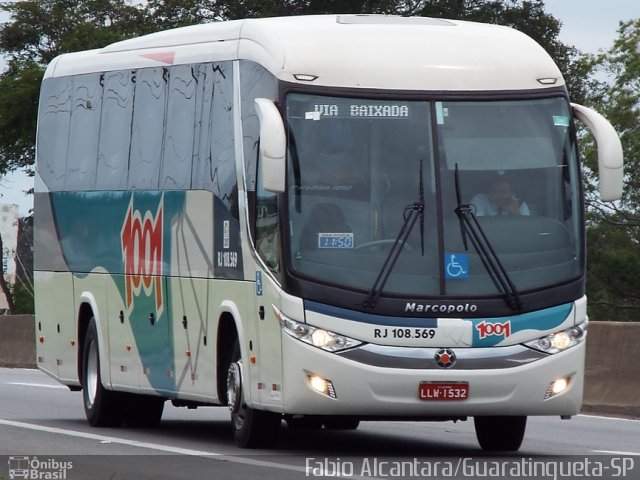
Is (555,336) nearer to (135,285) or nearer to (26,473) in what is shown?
(26,473)

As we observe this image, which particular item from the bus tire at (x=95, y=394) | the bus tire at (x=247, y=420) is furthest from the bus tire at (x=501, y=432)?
the bus tire at (x=95, y=394)

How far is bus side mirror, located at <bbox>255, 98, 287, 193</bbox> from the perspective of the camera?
44.1 ft

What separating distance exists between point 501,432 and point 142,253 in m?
4.11

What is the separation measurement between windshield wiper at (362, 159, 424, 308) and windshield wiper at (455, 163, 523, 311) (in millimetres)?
286

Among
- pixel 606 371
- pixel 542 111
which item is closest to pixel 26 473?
pixel 542 111

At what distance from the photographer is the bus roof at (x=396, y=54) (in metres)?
14.1

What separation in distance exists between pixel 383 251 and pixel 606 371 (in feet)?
24.5

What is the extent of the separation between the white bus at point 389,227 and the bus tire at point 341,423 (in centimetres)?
16

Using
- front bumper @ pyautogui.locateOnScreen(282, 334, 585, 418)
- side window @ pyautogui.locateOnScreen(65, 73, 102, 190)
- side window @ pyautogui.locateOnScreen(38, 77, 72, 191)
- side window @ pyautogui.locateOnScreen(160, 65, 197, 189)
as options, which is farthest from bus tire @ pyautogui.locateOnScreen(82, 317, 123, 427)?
front bumper @ pyautogui.locateOnScreen(282, 334, 585, 418)

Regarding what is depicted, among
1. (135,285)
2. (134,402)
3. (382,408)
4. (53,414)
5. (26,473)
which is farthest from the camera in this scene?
(53,414)

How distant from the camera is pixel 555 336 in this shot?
13750mm

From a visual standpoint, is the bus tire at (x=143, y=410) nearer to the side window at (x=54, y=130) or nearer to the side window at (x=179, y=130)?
the side window at (x=54, y=130)

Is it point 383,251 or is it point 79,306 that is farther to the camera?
point 79,306

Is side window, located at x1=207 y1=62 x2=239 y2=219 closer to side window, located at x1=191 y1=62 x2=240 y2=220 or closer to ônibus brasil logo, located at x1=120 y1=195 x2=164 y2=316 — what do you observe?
side window, located at x1=191 y1=62 x2=240 y2=220
